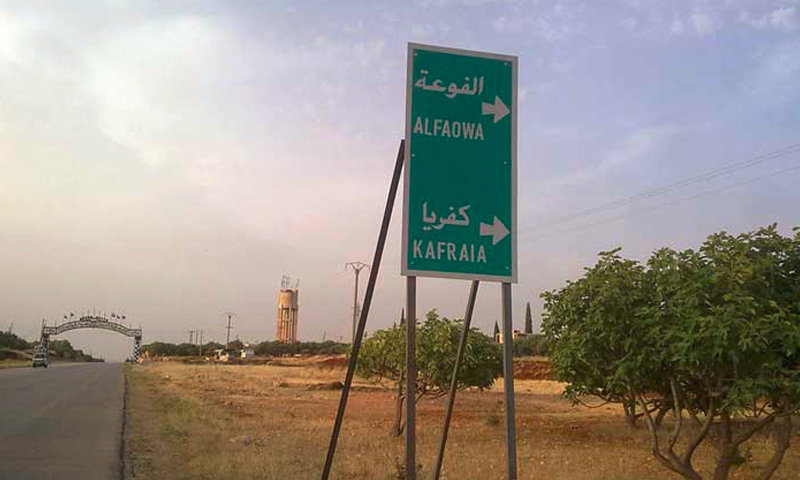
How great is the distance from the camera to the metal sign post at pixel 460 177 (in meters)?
4.96

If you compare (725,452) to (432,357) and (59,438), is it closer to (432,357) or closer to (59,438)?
(432,357)

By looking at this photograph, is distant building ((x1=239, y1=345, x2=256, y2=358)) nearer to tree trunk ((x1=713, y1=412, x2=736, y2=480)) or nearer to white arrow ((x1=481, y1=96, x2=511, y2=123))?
tree trunk ((x1=713, y1=412, x2=736, y2=480))

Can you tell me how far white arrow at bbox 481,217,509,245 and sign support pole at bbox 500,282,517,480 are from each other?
0.33 metres

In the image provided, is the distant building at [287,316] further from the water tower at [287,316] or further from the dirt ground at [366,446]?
the dirt ground at [366,446]

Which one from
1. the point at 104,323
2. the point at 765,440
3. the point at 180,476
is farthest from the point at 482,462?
the point at 104,323

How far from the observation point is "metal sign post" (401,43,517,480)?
4.96 meters

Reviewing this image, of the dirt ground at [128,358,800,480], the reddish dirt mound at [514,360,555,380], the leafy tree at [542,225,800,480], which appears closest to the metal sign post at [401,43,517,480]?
the leafy tree at [542,225,800,480]

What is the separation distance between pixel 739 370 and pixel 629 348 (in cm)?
149

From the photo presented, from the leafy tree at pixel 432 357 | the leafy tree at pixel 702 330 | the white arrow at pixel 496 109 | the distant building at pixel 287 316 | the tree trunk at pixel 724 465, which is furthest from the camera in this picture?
the distant building at pixel 287 316

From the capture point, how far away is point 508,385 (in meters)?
5.01

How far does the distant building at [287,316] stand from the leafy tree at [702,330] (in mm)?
114365

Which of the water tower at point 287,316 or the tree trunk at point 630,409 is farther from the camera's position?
the water tower at point 287,316

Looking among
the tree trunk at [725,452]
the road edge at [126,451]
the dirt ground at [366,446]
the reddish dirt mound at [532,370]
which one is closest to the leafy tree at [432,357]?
the dirt ground at [366,446]

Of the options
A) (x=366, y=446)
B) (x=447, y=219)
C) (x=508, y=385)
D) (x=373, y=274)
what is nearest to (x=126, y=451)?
(x=366, y=446)
